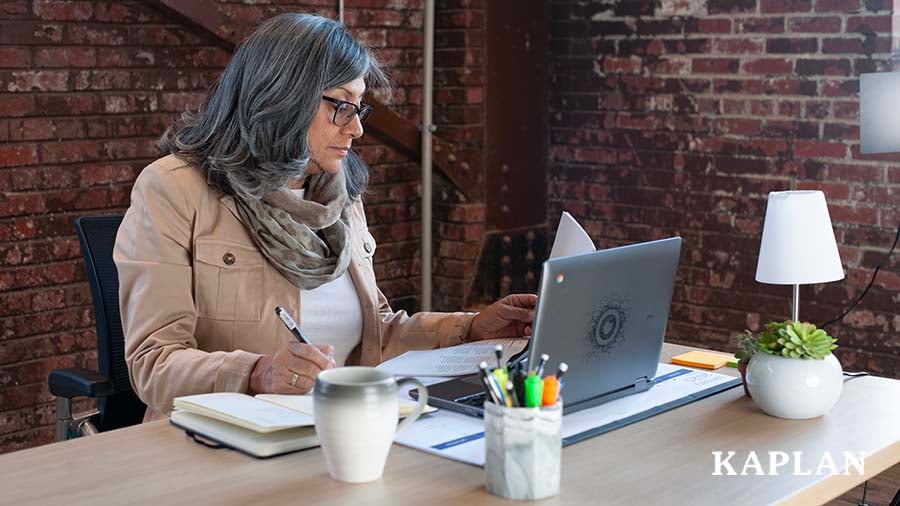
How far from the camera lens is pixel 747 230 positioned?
14.2 feet

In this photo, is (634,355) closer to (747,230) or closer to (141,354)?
(141,354)

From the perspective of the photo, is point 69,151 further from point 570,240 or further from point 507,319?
point 570,240

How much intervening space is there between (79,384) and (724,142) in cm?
268

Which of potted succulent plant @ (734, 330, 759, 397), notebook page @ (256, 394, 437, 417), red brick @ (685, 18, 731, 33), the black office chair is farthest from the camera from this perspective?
red brick @ (685, 18, 731, 33)

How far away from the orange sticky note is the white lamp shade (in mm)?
210

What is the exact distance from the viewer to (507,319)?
238 centimetres

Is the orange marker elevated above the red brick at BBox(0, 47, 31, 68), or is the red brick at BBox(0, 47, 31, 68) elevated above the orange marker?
the red brick at BBox(0, 47, 31, 68)

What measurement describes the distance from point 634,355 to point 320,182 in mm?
862

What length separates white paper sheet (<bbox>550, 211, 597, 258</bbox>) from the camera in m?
2.03

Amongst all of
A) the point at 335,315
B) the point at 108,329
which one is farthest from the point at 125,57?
the point at 335,315

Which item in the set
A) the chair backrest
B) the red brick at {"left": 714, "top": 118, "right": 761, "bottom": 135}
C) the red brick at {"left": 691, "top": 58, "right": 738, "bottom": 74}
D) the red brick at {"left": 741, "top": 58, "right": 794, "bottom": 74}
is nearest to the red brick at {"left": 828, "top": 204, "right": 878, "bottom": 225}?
the red brick at {"left": 714, "top": 118, "right": 761, "bottom": 135}

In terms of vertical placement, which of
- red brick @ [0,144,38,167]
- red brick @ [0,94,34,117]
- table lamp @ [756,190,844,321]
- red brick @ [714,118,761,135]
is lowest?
table lamp @ [756,190,844,321]

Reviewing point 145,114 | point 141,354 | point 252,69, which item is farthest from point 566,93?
point 141,354

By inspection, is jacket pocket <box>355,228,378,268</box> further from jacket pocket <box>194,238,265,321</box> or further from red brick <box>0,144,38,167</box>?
red brick <box>0,144,38,167</box>
